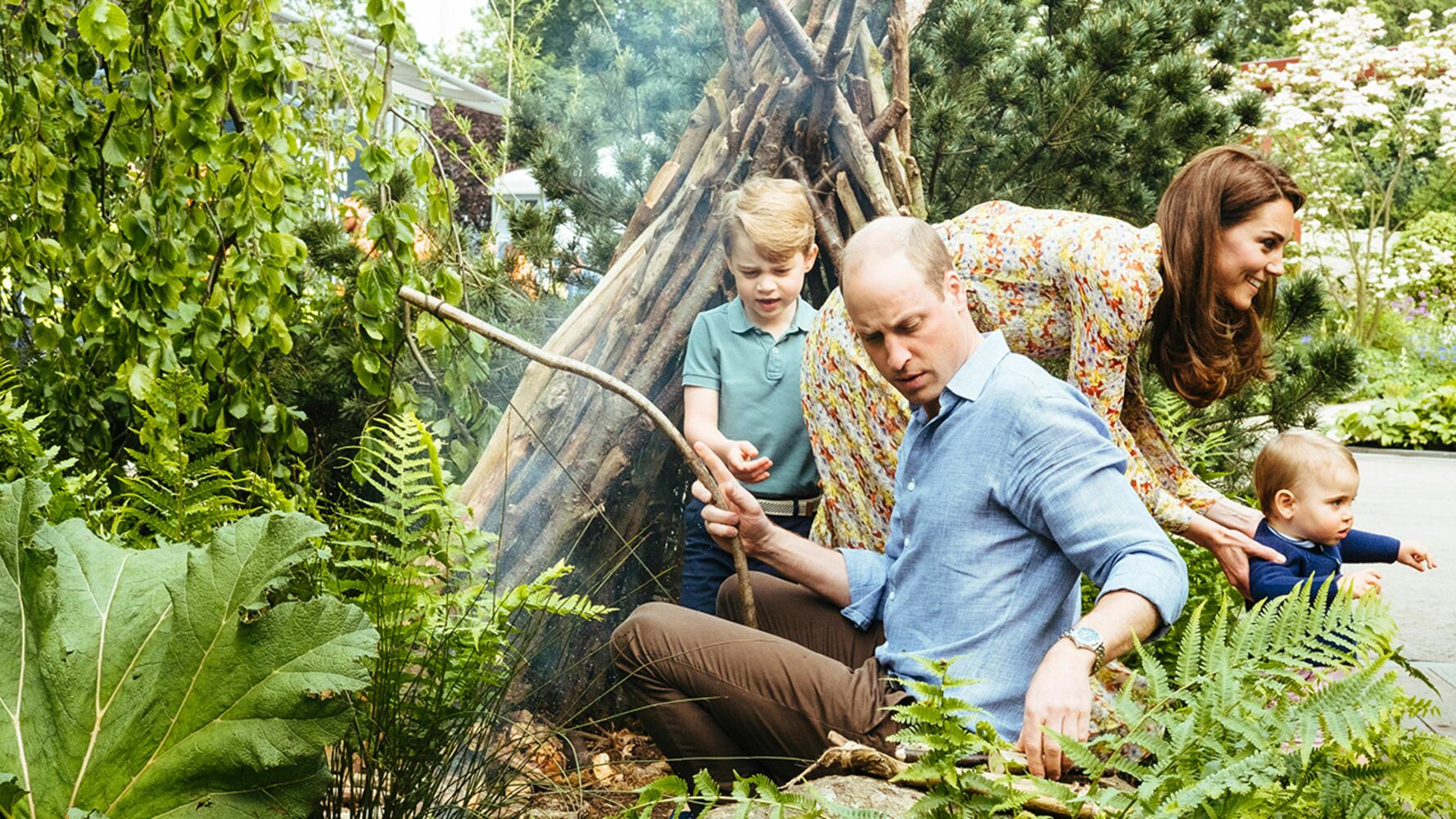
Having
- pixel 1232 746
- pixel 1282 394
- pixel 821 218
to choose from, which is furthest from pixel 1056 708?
pixel 1282 394

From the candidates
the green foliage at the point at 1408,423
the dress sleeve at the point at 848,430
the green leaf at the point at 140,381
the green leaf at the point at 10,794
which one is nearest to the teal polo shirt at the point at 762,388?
the dress sleeve at the point at 848,430

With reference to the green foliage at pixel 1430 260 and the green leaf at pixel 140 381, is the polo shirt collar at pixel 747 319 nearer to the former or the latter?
the green leaf at pixel 140 381

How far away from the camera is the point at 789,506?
3.49 meters

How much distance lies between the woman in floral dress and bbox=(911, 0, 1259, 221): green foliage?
1.97 meters

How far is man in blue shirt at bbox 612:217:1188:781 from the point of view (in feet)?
6.30

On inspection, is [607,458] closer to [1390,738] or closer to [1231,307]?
[1231,307]

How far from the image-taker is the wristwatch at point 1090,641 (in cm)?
182

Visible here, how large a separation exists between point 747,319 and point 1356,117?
15992 millimetres

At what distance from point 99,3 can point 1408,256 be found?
1652cm

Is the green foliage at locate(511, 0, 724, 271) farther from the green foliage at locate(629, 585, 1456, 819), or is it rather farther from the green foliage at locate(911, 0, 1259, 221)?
the green foliage at locate(629, 585, 1456, 819)

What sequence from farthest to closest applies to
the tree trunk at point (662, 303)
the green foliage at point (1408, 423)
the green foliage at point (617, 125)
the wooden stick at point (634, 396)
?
the green foliage at point (1408, 423) < the green foliage at point (617, 125) < the tree trunk at point (662, 303) < the wooden stick at point (634, 396)

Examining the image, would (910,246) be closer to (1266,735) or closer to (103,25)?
(1266,735)

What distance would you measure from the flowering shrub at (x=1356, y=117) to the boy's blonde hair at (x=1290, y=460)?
43.7 ft

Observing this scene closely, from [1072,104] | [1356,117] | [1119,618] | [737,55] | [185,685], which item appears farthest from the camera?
[1356,117]
